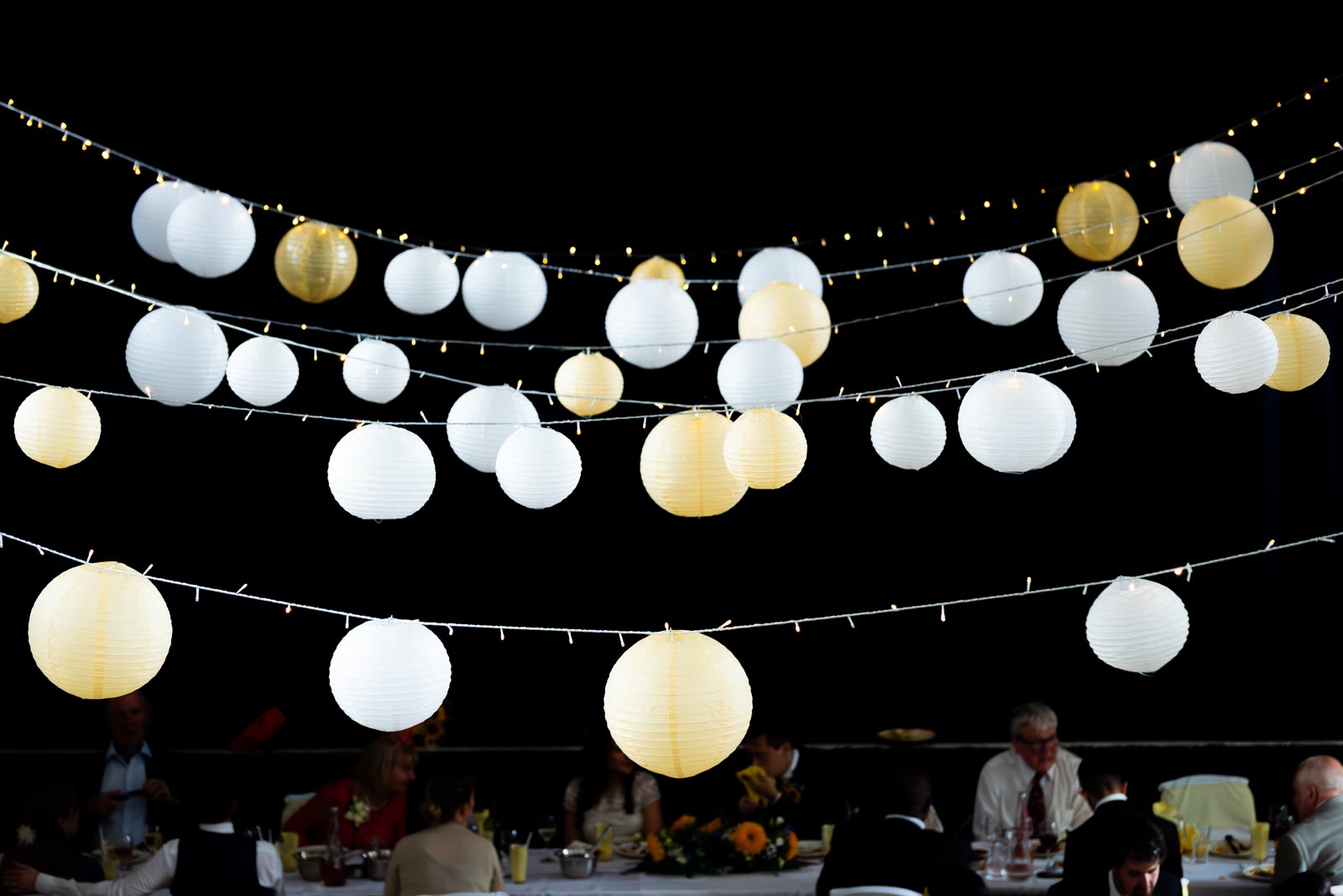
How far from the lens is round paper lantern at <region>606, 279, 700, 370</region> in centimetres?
509

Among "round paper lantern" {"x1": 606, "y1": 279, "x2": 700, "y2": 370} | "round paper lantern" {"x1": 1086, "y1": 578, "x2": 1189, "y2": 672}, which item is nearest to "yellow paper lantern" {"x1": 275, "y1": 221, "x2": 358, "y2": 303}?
"round paper lantern" {"x1": 606, "y1": 279, "x2": 700, "y2": 370}

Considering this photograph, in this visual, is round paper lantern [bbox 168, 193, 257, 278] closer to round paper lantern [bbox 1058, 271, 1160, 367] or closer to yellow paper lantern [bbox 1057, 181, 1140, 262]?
Answer: round paper lantern [bbox 1058, 271, 1160, 367]

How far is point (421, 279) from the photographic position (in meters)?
5.62

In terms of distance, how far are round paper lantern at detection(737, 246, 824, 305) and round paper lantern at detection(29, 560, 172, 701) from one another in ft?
9.49

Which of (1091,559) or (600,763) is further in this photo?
(1091,559)

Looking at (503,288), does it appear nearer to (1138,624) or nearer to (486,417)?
(486,417)

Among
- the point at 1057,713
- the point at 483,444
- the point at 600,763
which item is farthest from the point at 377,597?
the point at 1057,713

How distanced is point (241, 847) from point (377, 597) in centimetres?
331

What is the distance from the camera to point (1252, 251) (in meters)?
4.64

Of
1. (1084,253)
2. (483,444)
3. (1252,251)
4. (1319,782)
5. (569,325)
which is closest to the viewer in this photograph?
(1252,251)

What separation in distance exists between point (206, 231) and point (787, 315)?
205cm

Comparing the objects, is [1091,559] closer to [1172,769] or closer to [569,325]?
[1172,769]

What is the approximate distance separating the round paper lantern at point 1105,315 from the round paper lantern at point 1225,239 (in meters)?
0.20

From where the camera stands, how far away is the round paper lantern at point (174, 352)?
15.1ft
